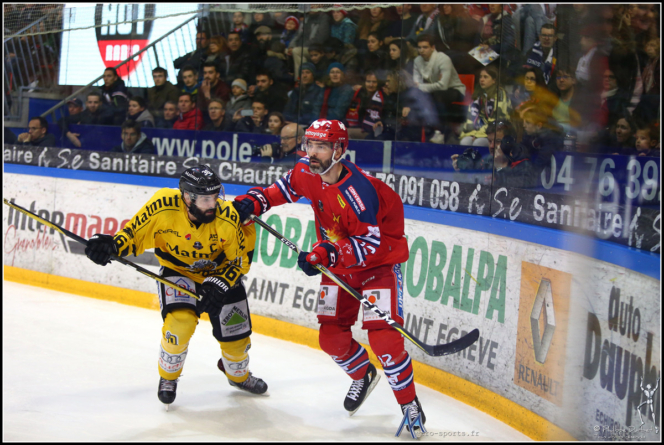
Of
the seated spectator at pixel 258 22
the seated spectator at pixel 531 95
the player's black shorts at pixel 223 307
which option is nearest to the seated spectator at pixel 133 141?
the seated spectator at pixel 258 22

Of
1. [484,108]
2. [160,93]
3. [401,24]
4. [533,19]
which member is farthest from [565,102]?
[160,93]

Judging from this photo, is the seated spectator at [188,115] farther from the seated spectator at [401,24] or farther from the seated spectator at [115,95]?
the seated spectator at [401,24]

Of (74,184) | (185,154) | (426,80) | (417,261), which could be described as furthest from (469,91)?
(74,184)

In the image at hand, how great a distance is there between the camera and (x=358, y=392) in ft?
10.9

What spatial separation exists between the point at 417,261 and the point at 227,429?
5.33 feet

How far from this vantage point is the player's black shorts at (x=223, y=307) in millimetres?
3178

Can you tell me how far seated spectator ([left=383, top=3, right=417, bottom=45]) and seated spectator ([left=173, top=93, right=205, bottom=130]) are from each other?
183 centimetres

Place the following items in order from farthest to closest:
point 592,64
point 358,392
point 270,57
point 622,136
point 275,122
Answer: point 270,57
point 275,122
point 358,392
point 622,136
point 592,64

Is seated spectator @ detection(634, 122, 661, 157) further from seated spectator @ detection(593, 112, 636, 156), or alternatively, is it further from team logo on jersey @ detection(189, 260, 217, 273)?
team logo on jersey @ detection(189, 260, 217, 273)

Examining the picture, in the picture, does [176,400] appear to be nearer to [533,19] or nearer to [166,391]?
[166,391]

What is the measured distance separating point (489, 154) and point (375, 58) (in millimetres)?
1441

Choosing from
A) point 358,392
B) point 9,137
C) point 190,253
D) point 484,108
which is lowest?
point 358,392

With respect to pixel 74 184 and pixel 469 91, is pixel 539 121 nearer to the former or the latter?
pixel 469 91

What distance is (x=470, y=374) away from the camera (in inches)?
145
